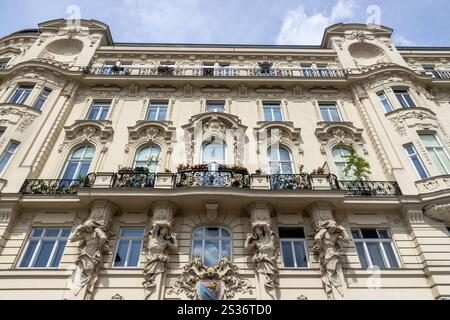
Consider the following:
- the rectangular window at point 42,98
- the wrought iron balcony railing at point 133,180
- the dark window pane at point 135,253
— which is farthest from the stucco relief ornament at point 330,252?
the rectangular window at point 42,98

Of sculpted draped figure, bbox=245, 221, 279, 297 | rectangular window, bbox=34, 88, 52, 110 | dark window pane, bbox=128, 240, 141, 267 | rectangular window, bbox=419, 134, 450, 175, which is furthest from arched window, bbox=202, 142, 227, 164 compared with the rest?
rectangular window, bbox=419, 134, 450, 175

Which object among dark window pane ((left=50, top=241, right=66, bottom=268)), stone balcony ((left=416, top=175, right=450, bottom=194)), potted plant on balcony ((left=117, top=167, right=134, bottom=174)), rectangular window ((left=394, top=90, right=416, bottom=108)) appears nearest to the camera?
dark window pane ((left=50, top=241, right=66, bottom=268))

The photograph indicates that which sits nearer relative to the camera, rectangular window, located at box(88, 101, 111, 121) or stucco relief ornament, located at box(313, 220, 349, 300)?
stucco relief ornament, located at box(313, 220, 349, 300)

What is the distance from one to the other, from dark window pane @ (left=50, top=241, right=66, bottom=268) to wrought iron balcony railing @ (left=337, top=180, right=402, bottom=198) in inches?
437

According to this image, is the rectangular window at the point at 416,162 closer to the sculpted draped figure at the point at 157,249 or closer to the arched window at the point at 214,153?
the arched window at the point at 214,153

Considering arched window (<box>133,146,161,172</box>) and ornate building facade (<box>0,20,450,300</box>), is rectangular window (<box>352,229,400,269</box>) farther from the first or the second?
arched window (<box>133,146,161,172</box>)

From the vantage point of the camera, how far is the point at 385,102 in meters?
16.4

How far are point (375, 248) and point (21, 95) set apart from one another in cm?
1857

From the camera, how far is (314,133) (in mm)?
15656

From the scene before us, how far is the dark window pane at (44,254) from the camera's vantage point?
10930mm

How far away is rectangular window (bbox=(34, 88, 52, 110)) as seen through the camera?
623 inches
